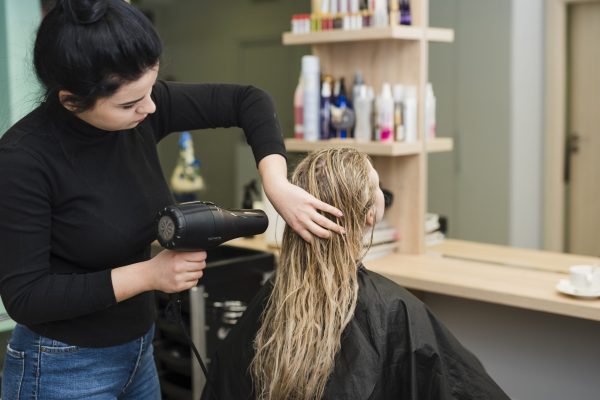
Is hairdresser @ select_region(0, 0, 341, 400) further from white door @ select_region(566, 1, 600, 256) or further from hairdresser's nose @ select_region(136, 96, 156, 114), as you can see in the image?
white door @ select_region(566, 1, 600, 256)

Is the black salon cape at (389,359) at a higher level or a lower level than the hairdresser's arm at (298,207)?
lower

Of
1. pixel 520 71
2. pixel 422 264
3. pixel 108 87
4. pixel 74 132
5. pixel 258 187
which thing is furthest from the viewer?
pixel 258 187

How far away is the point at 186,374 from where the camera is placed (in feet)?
8.54

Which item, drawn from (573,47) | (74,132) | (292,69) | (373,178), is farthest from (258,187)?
(74,132)

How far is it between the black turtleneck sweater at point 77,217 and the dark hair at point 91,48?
4.4 inches

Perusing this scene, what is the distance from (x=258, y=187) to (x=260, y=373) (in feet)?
5.91

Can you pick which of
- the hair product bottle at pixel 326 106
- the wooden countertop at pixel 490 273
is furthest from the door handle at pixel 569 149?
the hair product bottle at pixel 326 106

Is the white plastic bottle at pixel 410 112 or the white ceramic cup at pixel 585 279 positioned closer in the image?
the white ceramic cup at pixel 585 279

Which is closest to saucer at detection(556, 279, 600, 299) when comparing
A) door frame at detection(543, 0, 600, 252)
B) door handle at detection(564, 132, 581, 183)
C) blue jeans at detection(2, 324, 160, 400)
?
door frame at detection(543, 0, 600, 252)

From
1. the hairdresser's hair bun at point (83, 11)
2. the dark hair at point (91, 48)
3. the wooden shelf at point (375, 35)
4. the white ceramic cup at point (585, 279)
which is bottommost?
the white ceramic cup at point (585, 279)

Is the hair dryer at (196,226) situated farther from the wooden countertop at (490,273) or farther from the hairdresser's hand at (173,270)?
the wooden countertop at (490,273)

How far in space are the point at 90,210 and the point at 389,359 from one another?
0.67 m

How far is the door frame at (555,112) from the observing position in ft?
9.69

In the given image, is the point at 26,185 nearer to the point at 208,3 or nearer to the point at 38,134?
the point at 38,134
